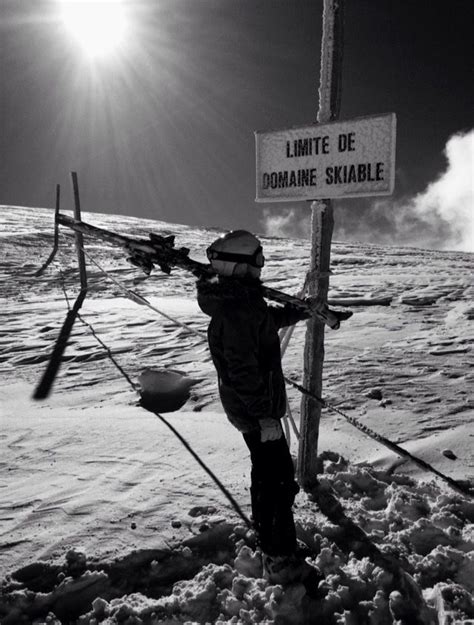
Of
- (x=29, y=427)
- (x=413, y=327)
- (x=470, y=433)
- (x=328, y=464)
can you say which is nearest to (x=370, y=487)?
(x=328, y=464)

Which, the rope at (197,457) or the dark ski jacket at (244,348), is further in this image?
the rope at (197,457)

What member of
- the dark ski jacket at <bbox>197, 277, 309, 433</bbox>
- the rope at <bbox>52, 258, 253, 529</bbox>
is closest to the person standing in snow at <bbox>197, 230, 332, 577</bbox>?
the dark ski jacket at <bbox>197, 277, 309, 433</bbox>

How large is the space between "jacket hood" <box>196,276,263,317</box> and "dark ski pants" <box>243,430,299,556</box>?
74 centimetres

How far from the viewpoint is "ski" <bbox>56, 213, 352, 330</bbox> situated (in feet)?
9.92

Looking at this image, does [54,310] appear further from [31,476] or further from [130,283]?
[31,476]

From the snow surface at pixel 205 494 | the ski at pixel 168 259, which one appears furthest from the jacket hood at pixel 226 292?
the snow surface at pixel 205 494

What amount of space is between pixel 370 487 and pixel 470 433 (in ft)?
4.09

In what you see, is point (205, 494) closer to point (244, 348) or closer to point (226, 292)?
point (244, 348)

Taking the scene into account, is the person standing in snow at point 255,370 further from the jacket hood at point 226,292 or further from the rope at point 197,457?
the rope at point 197,457

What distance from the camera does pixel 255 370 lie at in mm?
2350

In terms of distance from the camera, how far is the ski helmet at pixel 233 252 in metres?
2.54

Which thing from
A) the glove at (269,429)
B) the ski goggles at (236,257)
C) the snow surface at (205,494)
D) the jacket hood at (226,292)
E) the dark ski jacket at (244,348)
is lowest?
the snow surface at (205,494)

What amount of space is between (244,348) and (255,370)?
126 millimetres

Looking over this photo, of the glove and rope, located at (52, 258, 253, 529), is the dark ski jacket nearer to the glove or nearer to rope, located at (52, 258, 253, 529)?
the glove
